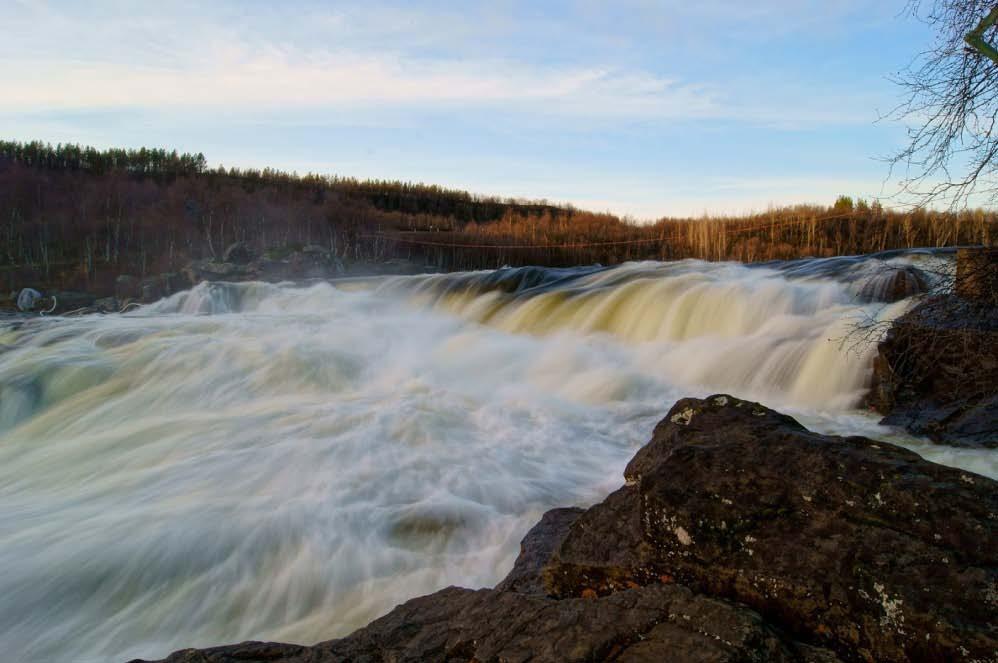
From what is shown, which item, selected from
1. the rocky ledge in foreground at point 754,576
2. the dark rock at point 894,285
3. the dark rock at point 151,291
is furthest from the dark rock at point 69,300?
the rocky ledge in foreground at point 754,576

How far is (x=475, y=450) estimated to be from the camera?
642 cm

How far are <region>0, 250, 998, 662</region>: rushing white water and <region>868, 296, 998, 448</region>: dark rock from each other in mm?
446

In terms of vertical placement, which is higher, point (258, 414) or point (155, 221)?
point (155, 221)

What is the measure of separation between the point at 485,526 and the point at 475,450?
5.60 feet

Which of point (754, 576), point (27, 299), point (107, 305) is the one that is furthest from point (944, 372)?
point (27, 299)

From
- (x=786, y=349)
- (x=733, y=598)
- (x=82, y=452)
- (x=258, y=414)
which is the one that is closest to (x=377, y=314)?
(x=258, y=414)

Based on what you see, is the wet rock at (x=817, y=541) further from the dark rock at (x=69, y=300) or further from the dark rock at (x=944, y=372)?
the dark rock at (x=69, y=300)

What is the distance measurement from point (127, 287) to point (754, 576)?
20.3m

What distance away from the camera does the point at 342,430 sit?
709cm

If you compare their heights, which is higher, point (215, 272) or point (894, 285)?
point (894, 285)

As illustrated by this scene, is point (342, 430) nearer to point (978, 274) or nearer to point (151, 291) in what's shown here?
point (978, 274)

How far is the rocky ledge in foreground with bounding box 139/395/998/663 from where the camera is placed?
1.83m

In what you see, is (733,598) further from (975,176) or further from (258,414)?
(258,414)

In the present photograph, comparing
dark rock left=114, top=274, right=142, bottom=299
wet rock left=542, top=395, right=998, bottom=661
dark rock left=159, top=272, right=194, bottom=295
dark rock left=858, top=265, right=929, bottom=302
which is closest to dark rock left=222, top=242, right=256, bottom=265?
dark rock left=159, top=272, right=194, bottom=295
